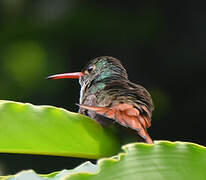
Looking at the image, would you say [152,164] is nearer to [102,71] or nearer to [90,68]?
[102,71]

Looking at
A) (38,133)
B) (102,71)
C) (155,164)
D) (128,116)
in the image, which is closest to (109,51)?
(102,71)

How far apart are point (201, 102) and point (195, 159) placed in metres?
4.67

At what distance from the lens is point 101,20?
5.95 meters

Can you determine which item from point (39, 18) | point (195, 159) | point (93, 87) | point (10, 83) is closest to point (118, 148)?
point (195, 159)

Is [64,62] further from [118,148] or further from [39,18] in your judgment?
[118,148]

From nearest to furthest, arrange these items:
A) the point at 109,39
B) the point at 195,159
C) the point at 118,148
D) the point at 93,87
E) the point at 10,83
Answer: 1. the point at 195,159
2. the point at 118,148
3. the point at 93,87
4. the point at 10,83
5. the point at 109,39

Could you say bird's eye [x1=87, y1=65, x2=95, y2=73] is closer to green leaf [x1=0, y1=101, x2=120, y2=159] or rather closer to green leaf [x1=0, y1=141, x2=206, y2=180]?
green leaf [x1=0, y1=101, x2=120, y2=159]

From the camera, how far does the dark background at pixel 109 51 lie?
17.9 feet

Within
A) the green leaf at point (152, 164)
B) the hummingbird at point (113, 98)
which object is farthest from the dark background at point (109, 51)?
the green leaf at point (152, 164)

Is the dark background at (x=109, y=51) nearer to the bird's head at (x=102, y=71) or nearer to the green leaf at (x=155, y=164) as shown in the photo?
the bird's head at (x=102, y=71)

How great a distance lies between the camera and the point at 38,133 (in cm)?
121

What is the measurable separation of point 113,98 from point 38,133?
68 cm

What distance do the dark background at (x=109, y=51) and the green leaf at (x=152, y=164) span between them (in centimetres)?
433

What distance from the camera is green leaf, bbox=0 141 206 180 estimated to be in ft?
2.95
